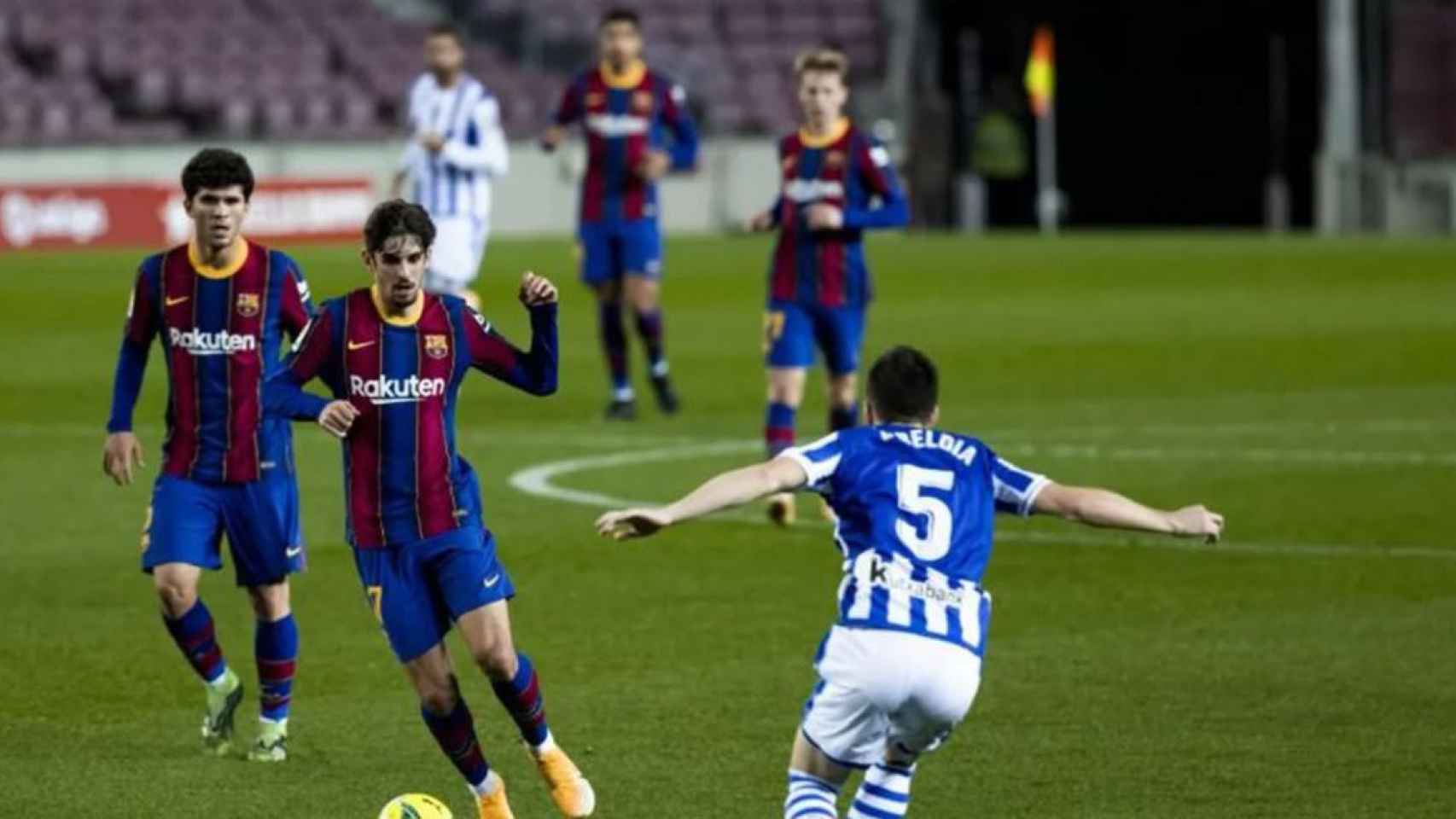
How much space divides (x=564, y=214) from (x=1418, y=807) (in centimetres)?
3254

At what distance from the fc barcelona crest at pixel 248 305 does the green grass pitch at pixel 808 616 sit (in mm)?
1263

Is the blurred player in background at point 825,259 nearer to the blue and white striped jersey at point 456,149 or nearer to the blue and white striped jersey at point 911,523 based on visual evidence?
the blue and white striped jersey at point 456,149

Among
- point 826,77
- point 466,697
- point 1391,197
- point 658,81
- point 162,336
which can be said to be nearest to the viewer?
point 162,336

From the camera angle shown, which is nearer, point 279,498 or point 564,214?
point 279,498

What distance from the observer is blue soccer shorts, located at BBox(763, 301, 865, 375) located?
1434cm

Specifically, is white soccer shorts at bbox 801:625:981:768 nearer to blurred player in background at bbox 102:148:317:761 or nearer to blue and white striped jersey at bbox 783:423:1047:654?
blue and white striped jersey at bbox 783:423:1047:654

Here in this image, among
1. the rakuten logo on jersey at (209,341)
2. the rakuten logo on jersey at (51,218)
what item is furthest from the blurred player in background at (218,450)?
the rakuten logo on jersey at (51,218)

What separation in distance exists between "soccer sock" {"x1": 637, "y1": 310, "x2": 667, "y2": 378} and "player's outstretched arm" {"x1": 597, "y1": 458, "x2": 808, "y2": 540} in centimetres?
1182

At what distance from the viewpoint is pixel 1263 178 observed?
48.2m

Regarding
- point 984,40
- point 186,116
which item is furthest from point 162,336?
point 984,40

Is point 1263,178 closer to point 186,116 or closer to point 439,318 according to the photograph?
point 186,116

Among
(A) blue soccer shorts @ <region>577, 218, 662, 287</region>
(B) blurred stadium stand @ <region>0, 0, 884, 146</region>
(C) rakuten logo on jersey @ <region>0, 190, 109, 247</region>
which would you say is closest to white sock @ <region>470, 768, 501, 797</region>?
(A) blue soccer shorts @ <region>577, 218, 662, 287</region>

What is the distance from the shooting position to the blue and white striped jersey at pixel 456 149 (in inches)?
757

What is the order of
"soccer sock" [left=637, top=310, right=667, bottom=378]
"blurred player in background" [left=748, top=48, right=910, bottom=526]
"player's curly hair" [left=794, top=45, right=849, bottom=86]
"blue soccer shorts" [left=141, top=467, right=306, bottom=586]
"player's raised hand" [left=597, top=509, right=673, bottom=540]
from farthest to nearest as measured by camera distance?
"soccer sock" [left=637, top=310, right=667, bottom=378] < "blurred player in background" [left=748, top=48, right=910, bottom=526] < "player's curly hair" [left=794, top=45, right=849, bottom=86] < "blue soccer shorts" [left=141, top=467, right=306, bottom=586] < "player's raised hand" [left=597, top=509, right=673, bottom=540]
